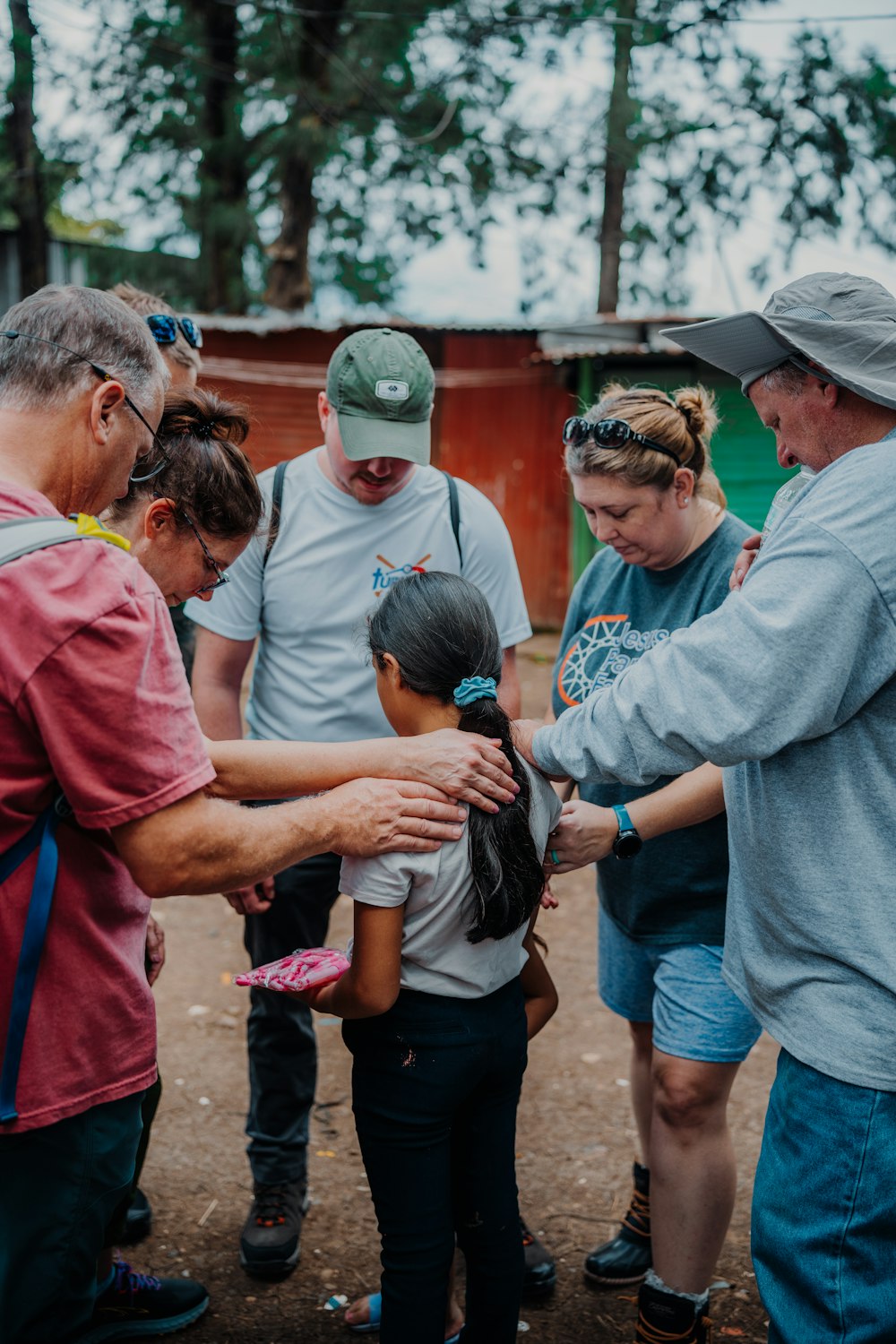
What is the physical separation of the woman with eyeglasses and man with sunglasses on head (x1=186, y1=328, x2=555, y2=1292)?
353mm

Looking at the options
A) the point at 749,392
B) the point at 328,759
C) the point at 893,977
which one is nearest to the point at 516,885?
the point at 328,759

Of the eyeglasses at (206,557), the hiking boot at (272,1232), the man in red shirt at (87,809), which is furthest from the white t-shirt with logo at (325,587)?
the hiking boot at (272,1232)

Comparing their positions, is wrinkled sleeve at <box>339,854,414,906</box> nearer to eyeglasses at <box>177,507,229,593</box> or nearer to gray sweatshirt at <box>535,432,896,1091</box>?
gray sweatshirt at <box>535,432,896,1091</box>

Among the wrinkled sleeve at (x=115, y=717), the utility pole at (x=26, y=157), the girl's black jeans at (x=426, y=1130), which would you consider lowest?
the girl's black jeans at (x=426, y=1130)

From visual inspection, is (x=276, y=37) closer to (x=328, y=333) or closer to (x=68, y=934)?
(x=328, y=333)

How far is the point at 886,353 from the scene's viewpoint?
189cm

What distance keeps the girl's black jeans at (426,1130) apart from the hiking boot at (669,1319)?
470 mm

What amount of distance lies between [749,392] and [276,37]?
1384 cm

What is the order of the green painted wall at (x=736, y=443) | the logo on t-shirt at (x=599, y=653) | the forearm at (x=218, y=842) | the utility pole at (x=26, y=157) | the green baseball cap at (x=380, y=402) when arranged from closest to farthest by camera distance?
the forearm at (x=218, y=842) < the logo on t-shirt at (x=599, y=653) < the green baseball cap at (x=380, y=402) < the green painted wall at (x=736, y=443) < the utility pole at (x=26, y=157)

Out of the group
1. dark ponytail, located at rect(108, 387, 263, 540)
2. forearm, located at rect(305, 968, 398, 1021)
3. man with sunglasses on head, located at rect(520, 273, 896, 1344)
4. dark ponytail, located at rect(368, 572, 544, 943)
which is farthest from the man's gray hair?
forearm, located at rect(305, 968, 398, 1021)

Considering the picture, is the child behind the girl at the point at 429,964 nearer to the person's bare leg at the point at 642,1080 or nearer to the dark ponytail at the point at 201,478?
the dark ponytail at the point at 201,478

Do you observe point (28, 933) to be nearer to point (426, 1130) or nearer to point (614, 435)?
point (426, 1130)

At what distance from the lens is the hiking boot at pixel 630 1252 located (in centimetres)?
310

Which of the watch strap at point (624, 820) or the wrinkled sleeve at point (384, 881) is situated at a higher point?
the wrinkled sleeve at point (384, 881)
